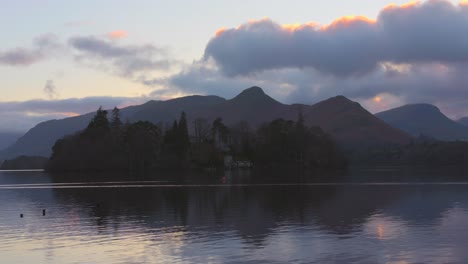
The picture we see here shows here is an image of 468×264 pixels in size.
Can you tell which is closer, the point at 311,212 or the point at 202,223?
the point at 202,223

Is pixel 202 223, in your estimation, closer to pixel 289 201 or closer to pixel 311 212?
pixel 311 212

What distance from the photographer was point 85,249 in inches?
1442

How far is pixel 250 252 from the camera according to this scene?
33750 millimetres

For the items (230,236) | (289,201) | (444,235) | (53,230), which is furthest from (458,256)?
(289,201)

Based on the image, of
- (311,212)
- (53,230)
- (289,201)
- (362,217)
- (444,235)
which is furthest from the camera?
(289,201)

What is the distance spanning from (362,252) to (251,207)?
30.4 metres

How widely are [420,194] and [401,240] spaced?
A: 147ft

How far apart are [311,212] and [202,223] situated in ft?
44.5

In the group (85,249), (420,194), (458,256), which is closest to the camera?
(458,256)

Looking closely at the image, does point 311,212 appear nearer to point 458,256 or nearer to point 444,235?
point 444,235

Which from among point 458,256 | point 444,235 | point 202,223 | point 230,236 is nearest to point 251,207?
point 202,223

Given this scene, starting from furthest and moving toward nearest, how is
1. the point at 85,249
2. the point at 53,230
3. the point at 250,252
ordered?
1. the point at 53,230
2. the point at 85,249
3. the point at 250,252

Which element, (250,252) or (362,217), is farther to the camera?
(362,217)

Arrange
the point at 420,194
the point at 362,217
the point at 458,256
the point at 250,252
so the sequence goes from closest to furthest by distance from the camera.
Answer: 1. the point at 458,256
2. the point at 250,252
3. the point at 362,217
4. the point at 420,194
